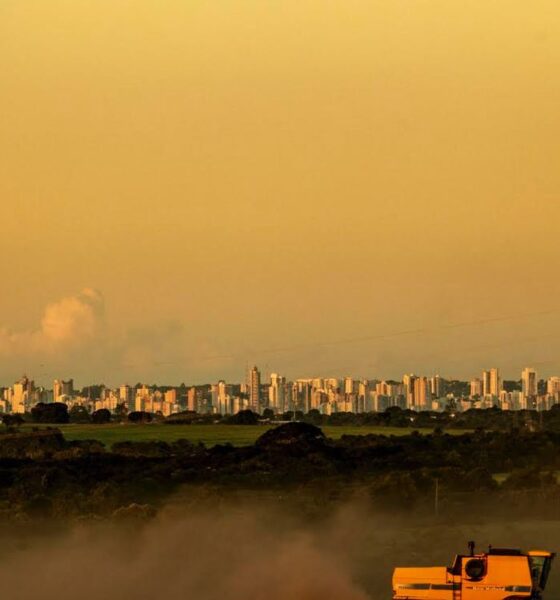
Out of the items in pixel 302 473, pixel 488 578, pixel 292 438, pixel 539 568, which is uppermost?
pixel 292 438

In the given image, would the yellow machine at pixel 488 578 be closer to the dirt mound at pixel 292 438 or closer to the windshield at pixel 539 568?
the windshield at pixel 539 568

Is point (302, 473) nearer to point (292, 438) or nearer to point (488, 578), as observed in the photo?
point (292, 438)

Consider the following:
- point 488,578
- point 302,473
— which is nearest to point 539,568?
point 488,578

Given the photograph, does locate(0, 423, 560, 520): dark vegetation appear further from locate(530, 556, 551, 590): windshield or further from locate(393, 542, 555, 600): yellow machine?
locate(393, 542, 555, 600): yellow machine

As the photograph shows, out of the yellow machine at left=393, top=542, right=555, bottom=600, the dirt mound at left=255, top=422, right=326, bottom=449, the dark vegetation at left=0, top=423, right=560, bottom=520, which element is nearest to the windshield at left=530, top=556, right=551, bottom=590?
the yellow machine at left=393, top=542, right=555, bottom=600


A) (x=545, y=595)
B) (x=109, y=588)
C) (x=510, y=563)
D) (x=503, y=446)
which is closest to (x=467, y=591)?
(x=510, y=563)

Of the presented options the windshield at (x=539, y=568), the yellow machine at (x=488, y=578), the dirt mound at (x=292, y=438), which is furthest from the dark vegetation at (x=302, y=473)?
the yellow machine at (x=488, y=578)
